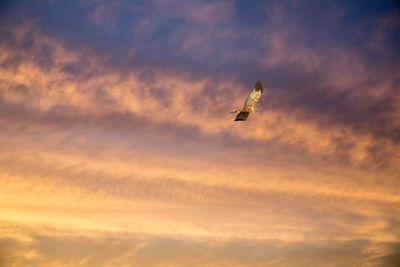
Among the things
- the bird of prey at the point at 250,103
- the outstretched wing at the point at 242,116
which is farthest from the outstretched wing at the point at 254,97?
the outstretched wing at the point at 242,116

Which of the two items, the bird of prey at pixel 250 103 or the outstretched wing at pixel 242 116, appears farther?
the outstretched wing at pixel 242 116

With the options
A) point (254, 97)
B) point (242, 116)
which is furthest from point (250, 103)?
point (242, 116)

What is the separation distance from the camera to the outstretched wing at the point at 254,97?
76.6 meters

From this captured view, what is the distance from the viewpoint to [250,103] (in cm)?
7775

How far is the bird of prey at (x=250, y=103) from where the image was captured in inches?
3017

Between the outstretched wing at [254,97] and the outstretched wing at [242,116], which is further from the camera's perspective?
the outstretched wing at [242,116]

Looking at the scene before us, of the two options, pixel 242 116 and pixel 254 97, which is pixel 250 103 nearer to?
pixel 254 97

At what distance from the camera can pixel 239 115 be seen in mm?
78625

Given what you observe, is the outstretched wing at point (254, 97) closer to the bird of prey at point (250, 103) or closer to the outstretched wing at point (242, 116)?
the bird of prey at point (250, 103)

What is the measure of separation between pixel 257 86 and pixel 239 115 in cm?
502

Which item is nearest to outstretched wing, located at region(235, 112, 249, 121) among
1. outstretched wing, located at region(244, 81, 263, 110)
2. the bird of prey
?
the bird of prey

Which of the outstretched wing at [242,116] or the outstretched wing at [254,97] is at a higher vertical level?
the outstretched wing at [254,97]

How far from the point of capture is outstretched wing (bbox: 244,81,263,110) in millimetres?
76562

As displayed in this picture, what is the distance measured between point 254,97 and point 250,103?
46.0 inches
